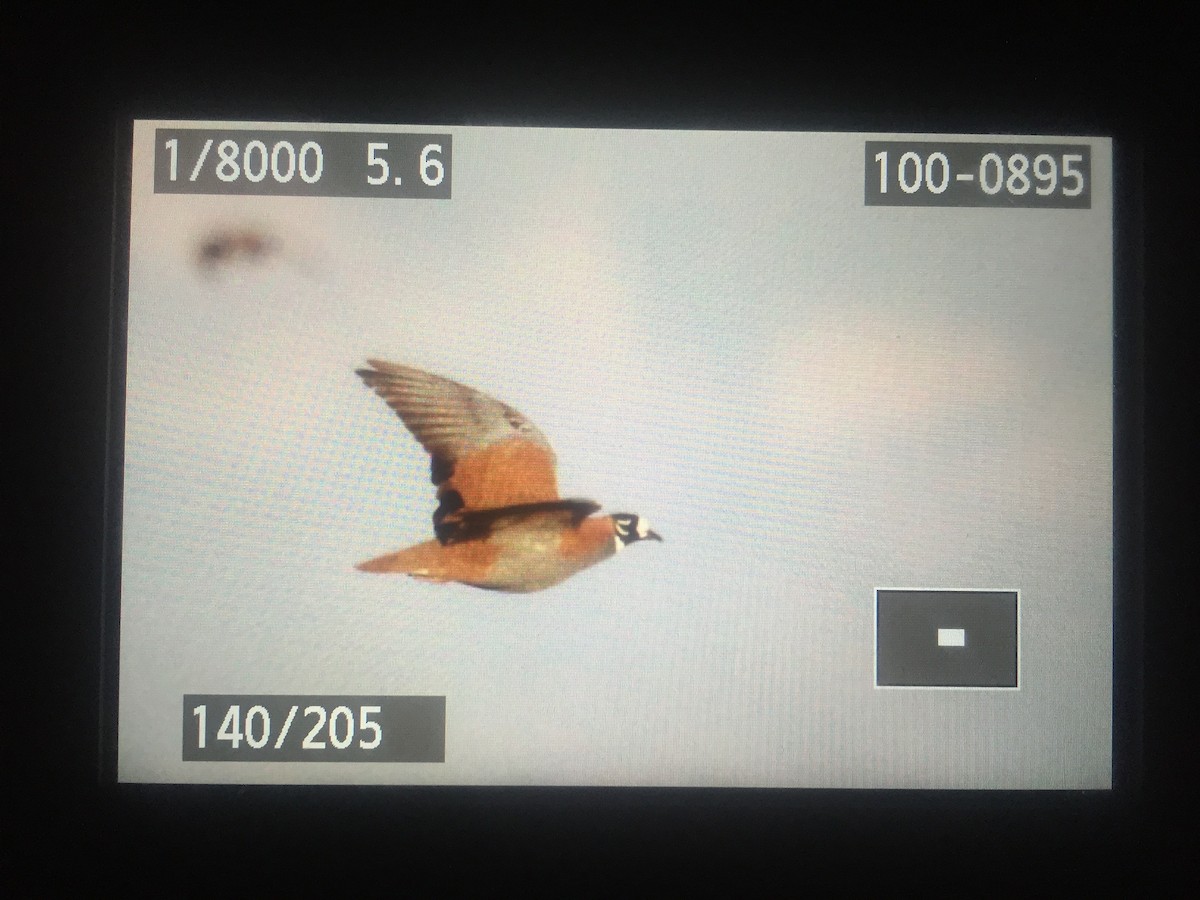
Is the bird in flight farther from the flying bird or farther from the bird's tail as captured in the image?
the flying bird

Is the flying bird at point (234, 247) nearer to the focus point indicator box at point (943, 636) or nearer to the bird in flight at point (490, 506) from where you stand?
the bird in flight at point (490, 506)

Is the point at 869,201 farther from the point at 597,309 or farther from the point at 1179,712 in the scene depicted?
the point at 1179,712

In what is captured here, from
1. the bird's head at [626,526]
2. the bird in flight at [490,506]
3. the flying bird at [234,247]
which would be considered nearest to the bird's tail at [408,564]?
the bird in flight at [490,506]

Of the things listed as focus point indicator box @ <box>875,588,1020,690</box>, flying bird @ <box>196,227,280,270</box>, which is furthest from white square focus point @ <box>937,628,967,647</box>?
flying bird @ <box>196,227,280,270</box>

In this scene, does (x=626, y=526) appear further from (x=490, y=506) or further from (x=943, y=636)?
(x=943, y=636)

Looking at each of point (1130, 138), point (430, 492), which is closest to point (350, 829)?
point (430, 492)

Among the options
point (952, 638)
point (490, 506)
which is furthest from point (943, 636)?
point (490, 506)
